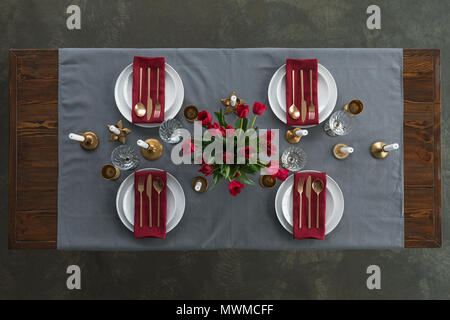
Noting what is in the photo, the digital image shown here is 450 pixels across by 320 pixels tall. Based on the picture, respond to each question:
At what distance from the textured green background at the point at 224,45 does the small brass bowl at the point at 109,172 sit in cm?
80

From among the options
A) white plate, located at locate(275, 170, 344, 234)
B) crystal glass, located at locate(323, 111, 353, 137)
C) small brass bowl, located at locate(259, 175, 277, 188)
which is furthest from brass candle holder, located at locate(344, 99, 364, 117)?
small brass bowl, located at locate(259, 175, 277, 188)

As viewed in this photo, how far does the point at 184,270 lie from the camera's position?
1.61 m

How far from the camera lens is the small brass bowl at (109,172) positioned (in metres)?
0.97

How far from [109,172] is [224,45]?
101cm

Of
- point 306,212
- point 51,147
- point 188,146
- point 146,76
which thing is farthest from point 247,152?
point 51,147

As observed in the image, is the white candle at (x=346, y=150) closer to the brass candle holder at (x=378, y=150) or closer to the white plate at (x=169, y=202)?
the brass candle holder at (x=378, y=150)

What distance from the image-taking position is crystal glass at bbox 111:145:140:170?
96 cm

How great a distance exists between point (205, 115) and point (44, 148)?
711 mm

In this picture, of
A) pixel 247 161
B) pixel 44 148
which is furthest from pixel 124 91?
pixel 247 161

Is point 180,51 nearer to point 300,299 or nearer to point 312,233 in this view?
point 312,233

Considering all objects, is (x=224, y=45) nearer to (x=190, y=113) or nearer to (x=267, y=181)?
(x=190, y=113)

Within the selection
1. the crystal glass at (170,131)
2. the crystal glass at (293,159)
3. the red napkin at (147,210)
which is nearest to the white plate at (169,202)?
the red napkin at (147,210)

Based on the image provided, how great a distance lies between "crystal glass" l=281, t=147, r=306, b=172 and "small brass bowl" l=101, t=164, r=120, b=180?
59 cm
